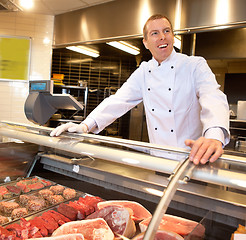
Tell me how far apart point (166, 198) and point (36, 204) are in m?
0.86

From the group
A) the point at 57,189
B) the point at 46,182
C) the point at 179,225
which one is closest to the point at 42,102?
the point at 46,182

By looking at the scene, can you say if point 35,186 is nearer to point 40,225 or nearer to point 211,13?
point 40,225

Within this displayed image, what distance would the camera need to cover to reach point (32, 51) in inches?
208

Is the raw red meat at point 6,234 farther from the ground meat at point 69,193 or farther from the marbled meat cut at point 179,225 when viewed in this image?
the marbled meat cut at point 179,225

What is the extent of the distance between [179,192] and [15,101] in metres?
5.10

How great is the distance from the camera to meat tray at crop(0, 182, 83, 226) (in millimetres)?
1225

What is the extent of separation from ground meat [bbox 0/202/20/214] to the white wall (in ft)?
14.2

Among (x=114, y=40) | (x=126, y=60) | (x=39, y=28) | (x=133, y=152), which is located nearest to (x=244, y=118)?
(x=114, y=40)

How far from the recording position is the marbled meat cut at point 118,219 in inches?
41.2

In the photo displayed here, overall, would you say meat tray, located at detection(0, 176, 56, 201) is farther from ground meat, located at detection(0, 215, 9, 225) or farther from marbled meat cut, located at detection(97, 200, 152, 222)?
marbled meat cut, located at detection(97, 200, 152, 222)

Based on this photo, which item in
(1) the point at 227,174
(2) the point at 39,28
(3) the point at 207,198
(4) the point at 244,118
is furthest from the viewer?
(2) the point at 39,28

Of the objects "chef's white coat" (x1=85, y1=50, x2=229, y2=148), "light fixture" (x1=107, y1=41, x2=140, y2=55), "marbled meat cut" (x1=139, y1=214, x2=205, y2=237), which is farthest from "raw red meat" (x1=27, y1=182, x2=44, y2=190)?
"light fixture" (x1=107, y1=41, x2=140, y2=55)

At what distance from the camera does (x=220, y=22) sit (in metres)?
3.19

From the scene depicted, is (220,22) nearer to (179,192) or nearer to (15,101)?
(179,192)
